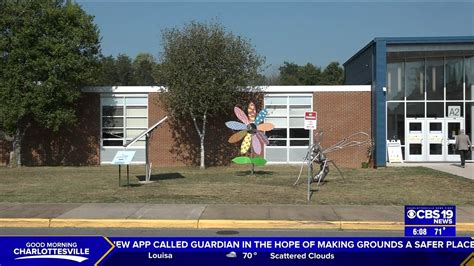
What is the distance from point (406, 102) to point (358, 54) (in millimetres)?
4336

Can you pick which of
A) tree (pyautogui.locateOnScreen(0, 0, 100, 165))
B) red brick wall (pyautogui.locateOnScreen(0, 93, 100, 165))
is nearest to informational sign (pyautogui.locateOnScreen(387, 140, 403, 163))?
red brick wall (pyautogui.locateOnScreen(0, 93, 100, 165))

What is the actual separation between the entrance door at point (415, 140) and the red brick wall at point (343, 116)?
2.41 metres

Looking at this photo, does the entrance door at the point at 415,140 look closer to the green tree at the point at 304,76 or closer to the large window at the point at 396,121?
the large window at the point at 396,121

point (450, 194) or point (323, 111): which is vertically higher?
point (323, 111)

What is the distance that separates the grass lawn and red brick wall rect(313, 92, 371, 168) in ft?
14.7

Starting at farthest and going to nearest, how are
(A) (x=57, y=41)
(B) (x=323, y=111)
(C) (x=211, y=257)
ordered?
(B) (x=323, y=111)
(A) (x=57, y=41)
(C) (x=211, y=257)

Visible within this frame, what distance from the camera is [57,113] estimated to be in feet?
80.1

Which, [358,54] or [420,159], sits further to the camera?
[358,54]

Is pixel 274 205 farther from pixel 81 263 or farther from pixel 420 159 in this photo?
pixel 420 159

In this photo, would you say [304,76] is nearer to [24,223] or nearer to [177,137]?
[177,137]

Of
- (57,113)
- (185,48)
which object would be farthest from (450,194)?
(57,113)

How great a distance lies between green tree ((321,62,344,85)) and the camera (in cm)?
9238

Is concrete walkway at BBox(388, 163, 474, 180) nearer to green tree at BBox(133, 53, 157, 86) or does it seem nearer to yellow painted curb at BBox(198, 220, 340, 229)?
yellow painted curb at BBox(198, 220, 340, 229)

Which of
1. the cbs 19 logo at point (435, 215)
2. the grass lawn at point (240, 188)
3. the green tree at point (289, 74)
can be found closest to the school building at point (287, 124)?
the grass lawn at point (240, 188)
